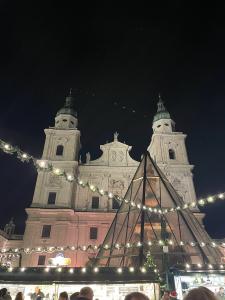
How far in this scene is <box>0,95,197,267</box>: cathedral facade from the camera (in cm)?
2220

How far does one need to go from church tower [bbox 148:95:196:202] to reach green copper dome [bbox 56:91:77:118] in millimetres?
11701

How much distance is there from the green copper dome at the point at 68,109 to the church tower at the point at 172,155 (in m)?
11.7

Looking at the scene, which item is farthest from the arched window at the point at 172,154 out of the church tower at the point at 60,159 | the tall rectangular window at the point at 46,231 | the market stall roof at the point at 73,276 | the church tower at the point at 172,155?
the market stall roof at the point at 73,276

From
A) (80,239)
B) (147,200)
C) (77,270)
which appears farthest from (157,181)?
(80,239)

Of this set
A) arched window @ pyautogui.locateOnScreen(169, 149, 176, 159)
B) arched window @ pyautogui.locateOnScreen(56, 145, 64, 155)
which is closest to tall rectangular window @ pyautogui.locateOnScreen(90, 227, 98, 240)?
arched window @ pyautogui.locateOnScreen(56, 145, 64, 155)

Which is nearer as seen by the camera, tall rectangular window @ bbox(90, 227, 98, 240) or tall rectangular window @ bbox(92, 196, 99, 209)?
tall rectangular window @ bbox(90, 227, 98, 240)

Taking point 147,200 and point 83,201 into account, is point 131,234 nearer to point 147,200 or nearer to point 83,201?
point 147,200

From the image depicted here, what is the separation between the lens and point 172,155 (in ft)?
98.1

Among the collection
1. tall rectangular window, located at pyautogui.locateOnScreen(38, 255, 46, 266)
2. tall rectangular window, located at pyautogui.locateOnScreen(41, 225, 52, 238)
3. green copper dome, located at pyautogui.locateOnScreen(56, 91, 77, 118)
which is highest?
green copper dome, located at pyautogui.locateOnScreen(56, 91, 77, 118)

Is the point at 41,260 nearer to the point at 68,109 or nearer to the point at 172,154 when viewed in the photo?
the point at 172,154

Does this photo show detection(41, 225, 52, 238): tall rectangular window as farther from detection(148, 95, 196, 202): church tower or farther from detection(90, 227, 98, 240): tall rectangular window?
detection(148, 95, 196, 202): church tower

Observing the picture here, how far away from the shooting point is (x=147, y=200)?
14422 millimetres

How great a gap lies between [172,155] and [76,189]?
41.5ft

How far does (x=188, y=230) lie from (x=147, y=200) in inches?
111
